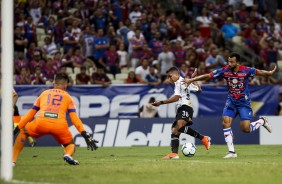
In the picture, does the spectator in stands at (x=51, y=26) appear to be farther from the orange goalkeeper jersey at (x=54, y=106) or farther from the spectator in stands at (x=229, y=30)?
the orange goalkeeper jersey at (x=54, y=106)

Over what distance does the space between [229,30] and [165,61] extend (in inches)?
201

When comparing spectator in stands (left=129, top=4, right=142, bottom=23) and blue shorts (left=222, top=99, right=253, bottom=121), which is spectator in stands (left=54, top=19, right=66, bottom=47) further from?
blue shorts (left=222, top=99, right=253, bottom=121)

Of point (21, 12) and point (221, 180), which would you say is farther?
point (21, 12)

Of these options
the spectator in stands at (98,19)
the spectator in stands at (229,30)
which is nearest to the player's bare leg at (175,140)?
the spectator in stands at (98,19)

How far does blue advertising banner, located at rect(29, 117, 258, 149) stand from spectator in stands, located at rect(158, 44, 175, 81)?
333 centimetres

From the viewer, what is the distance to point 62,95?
53.5ft

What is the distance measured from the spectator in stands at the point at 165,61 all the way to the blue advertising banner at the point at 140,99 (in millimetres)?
1467

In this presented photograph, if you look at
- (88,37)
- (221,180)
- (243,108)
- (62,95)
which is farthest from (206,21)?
(221,180)

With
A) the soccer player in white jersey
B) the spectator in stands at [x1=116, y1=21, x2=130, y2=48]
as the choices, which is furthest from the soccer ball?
the spectator in stands at [x1=116, y1=21, x2=130, y2=48]

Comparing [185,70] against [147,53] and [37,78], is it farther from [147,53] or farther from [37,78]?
[37,78]

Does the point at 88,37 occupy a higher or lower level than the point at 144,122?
higher

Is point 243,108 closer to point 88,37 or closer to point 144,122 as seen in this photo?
point 144,122

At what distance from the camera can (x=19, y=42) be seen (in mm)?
30734

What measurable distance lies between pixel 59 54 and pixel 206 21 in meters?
8.07
